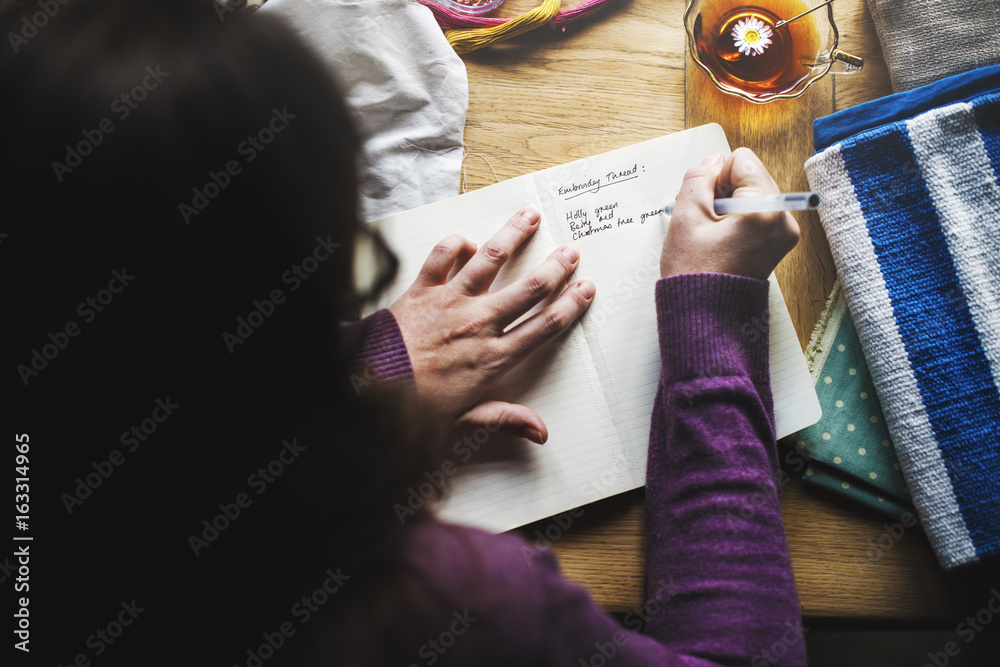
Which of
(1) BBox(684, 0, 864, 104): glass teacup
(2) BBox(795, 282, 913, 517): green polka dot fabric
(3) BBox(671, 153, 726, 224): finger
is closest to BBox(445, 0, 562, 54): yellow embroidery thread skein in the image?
(1) BBox(684, 0, 864, 104): glass teacup

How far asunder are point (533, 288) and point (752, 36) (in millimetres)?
393

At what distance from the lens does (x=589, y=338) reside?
63 cm

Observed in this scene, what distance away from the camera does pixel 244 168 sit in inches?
14.5

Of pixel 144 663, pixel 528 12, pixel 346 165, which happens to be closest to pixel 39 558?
pixel 144 663

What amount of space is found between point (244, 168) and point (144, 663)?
359 millimetres

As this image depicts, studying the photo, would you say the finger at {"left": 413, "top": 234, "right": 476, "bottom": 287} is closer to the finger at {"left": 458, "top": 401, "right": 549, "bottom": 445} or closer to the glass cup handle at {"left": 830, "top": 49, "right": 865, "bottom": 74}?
the finger at {"left": 458, "top": 401, "right": 549, "bottom": 445}

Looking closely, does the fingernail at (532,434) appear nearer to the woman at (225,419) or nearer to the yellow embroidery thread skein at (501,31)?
the woman at (225,419)

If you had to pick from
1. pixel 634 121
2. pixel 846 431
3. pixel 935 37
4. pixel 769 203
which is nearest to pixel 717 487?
pixel 846 431

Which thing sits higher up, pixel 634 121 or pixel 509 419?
pixel 634 121

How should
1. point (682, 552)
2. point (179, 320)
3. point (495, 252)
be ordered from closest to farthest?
point (179, 320) < point (682, 552) < point (495, 252)

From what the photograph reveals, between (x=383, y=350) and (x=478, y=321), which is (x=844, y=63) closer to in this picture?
(x=478, y=321)

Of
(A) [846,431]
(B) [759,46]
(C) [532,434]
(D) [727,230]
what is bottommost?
(A) [846,431]

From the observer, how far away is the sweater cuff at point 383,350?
1.99 feet

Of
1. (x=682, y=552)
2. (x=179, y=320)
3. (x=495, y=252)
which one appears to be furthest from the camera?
(x=495, y=252)
